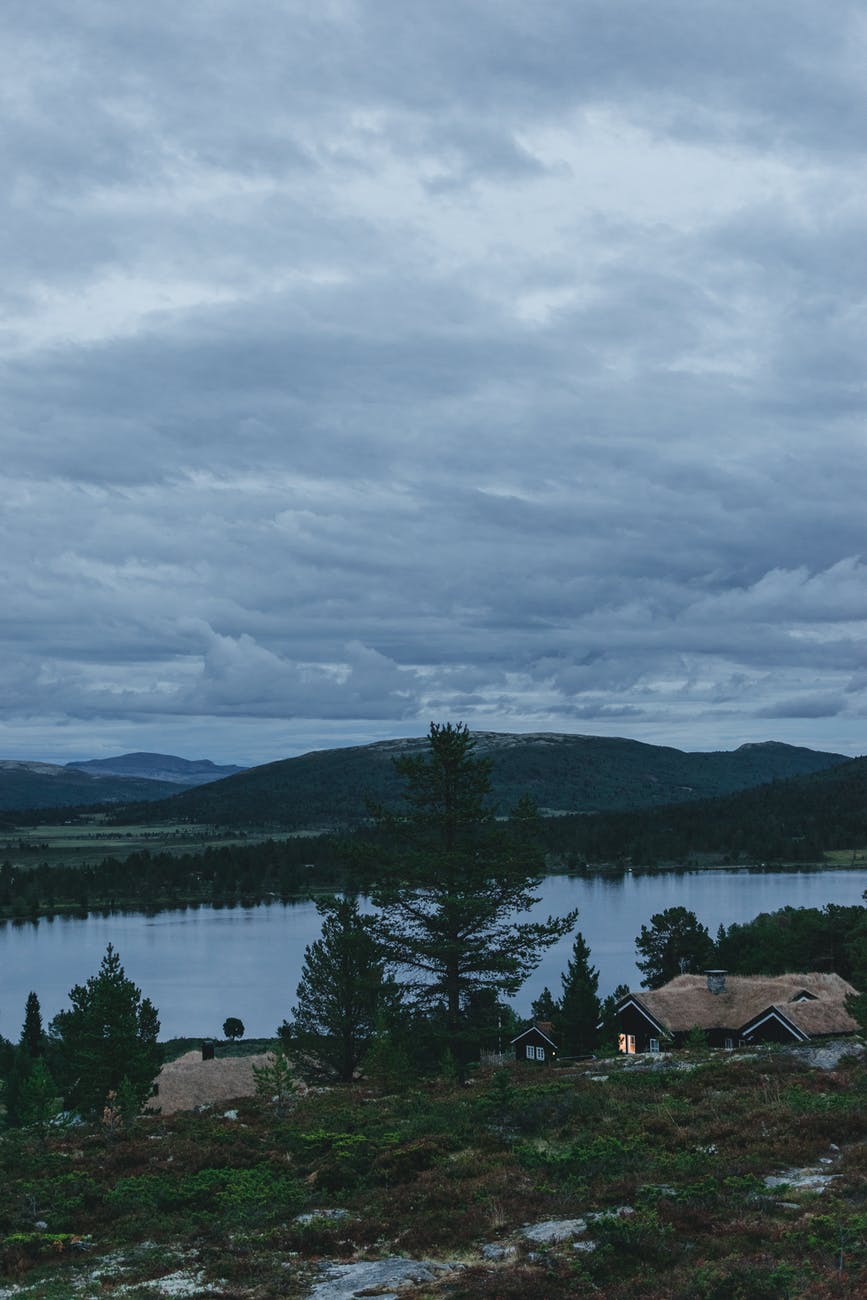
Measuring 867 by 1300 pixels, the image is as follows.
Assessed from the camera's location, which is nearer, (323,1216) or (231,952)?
(323,1216)

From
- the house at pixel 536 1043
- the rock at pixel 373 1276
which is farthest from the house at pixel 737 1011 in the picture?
the rock at pixel 373 1276

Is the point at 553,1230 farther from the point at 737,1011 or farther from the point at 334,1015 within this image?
the point at 737,1011

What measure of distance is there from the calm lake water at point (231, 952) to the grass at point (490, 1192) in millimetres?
76809

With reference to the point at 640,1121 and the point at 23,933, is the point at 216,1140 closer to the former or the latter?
the point at 640,1121

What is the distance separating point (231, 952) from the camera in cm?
14788

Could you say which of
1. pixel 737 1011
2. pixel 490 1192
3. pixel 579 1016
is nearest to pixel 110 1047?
pixel 579 1016

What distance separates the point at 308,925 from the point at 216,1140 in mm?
159865

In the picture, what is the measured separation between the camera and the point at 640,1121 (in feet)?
67.3

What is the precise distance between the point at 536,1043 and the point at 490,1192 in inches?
2112

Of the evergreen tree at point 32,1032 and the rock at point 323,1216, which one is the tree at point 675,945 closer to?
the evergreen tree at point 32,1032

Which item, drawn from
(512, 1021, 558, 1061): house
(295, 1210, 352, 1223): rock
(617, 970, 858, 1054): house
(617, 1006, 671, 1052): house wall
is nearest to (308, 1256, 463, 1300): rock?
(295, 1210, 352, 1223): rock

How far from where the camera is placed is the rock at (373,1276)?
522 inches

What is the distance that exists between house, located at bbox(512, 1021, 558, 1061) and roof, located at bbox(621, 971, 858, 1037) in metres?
7.70

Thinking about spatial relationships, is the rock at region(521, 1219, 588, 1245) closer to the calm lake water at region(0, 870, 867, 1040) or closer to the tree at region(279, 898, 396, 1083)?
the tree at region(279, 898, 396, 1083)
